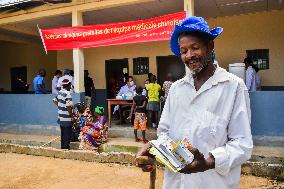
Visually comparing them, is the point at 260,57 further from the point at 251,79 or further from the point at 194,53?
the point at 194,53

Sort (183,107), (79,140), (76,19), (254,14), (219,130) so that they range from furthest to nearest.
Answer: (254,14) → (76,19) → (79,140) → (183,107) → (219,130)

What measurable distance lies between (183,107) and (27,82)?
14.1 m

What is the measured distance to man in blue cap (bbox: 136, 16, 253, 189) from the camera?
4.98 ft

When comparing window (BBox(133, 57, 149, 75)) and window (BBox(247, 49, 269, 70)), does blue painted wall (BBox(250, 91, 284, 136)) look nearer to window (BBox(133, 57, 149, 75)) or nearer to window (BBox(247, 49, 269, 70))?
window (BBox(247, 49, 269, 70))

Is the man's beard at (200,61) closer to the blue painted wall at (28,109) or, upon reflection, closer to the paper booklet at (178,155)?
the paper booklet at (178,155)

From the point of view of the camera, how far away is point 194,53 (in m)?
1.61

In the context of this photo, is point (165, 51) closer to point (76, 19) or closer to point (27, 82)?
point (76, 19)

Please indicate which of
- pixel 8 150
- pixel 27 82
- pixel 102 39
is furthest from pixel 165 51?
pixel 27 82

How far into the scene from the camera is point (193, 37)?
1617 mm

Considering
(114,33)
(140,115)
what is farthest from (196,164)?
(114,33)

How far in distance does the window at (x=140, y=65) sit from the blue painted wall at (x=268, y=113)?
456cm

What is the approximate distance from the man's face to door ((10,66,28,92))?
46.3 feet

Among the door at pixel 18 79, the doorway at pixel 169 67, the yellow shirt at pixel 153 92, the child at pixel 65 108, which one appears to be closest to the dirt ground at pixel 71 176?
the child at pixel 65 108

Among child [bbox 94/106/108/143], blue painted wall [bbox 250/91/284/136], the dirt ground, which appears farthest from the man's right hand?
child [bbox 94/106/108/143]
